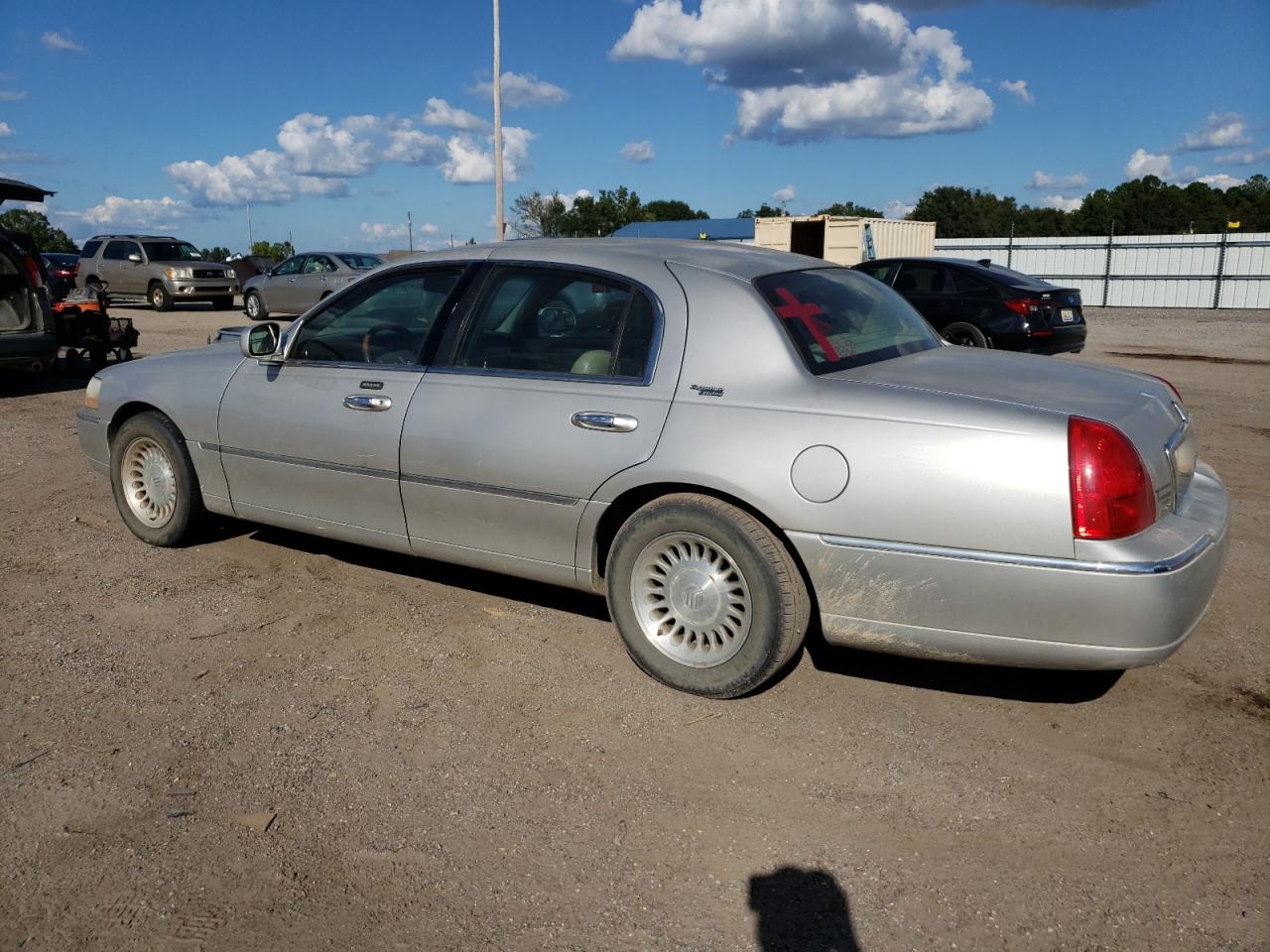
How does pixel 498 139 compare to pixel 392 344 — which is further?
pixel 498 139

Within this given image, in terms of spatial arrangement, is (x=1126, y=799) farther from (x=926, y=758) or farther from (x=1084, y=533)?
(x=1084, y=533)

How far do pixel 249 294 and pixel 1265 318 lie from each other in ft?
80.7

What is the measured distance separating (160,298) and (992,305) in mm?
19343

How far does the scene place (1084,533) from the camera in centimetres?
307

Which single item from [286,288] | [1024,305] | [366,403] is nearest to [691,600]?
[366,403]

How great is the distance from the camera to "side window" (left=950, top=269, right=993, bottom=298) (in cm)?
1320

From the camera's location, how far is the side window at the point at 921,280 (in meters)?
13.6

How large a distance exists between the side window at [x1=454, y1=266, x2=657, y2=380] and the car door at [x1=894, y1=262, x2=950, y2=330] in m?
9.88

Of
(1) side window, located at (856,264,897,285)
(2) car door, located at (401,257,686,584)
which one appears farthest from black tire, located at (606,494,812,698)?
(1) side window, located at (856,264,897,285)

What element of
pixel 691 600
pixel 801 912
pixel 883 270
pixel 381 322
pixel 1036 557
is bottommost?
pixel 801 912

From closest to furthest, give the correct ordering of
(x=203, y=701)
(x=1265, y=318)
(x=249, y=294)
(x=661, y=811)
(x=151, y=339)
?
(x=661, y=811) < (x=203, y=701) < (x=151, y=339) < (x=249, y=294) < (x=1265, y=318)

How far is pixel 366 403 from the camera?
4461 millimetres

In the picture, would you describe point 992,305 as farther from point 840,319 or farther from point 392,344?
point 392,344

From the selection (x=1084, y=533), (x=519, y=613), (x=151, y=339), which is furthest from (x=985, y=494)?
(x=151, y=339)
